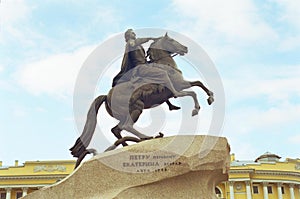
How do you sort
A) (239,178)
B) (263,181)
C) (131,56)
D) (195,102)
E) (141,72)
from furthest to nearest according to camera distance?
(263,181) → (239,178) → (131,56) → (141,72) → (195,102)

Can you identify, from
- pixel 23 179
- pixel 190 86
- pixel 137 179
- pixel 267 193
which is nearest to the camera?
pixel 137 179

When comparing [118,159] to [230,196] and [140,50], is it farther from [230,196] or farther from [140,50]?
[230,196]

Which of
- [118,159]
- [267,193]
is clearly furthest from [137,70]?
[267,193]

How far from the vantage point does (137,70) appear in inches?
376

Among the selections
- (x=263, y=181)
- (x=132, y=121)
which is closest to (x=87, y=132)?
(x=132, y=121)

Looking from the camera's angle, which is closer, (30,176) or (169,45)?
(169,45)

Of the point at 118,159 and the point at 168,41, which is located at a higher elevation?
the point at 168,41

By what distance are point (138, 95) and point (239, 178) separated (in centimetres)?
3776

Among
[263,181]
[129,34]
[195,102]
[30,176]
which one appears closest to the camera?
[195,102]

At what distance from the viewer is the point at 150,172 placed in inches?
315

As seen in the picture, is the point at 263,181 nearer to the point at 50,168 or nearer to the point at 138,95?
the point at 50,168

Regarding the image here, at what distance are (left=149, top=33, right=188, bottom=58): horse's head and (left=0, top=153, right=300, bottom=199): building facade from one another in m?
34.5

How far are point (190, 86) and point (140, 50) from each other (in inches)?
53.9

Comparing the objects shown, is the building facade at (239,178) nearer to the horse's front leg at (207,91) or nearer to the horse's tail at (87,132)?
the horse's tail at (87,132)
